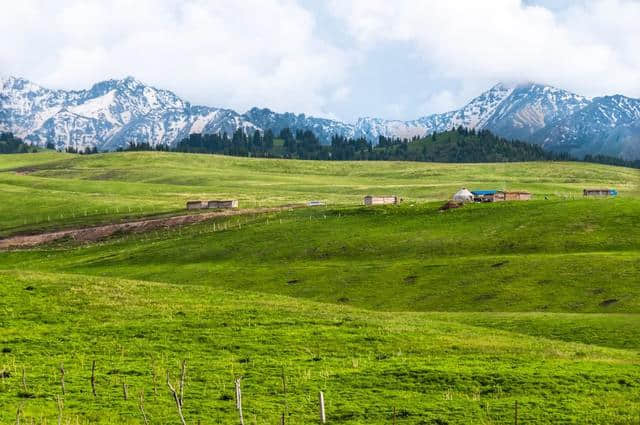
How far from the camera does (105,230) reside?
450 ft

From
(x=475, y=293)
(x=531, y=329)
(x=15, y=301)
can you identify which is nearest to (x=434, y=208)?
(x=475, y=293)

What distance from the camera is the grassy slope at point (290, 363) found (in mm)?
34281

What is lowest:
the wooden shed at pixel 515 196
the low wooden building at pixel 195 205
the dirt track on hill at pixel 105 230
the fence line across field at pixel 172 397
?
the dirt track on hill at pixel 105 230

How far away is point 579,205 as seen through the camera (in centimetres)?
10581

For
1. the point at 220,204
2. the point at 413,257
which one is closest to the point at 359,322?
the point at 413,257

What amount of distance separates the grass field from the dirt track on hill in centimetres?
1935

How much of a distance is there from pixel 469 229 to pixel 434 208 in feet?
54.0

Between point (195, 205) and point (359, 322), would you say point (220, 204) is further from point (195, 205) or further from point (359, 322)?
point (359, 322)

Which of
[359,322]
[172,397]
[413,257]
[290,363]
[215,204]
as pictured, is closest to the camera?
[172,397]

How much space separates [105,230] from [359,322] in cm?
9154

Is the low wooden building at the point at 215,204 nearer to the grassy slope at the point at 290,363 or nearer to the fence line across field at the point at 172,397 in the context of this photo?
the grassy slope at the point at 290,363

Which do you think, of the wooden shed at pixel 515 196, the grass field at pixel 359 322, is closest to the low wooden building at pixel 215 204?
the grass field at pixel 359 322

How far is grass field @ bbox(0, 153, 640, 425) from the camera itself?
117 ft

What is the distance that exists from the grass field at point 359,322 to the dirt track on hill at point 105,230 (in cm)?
1935
